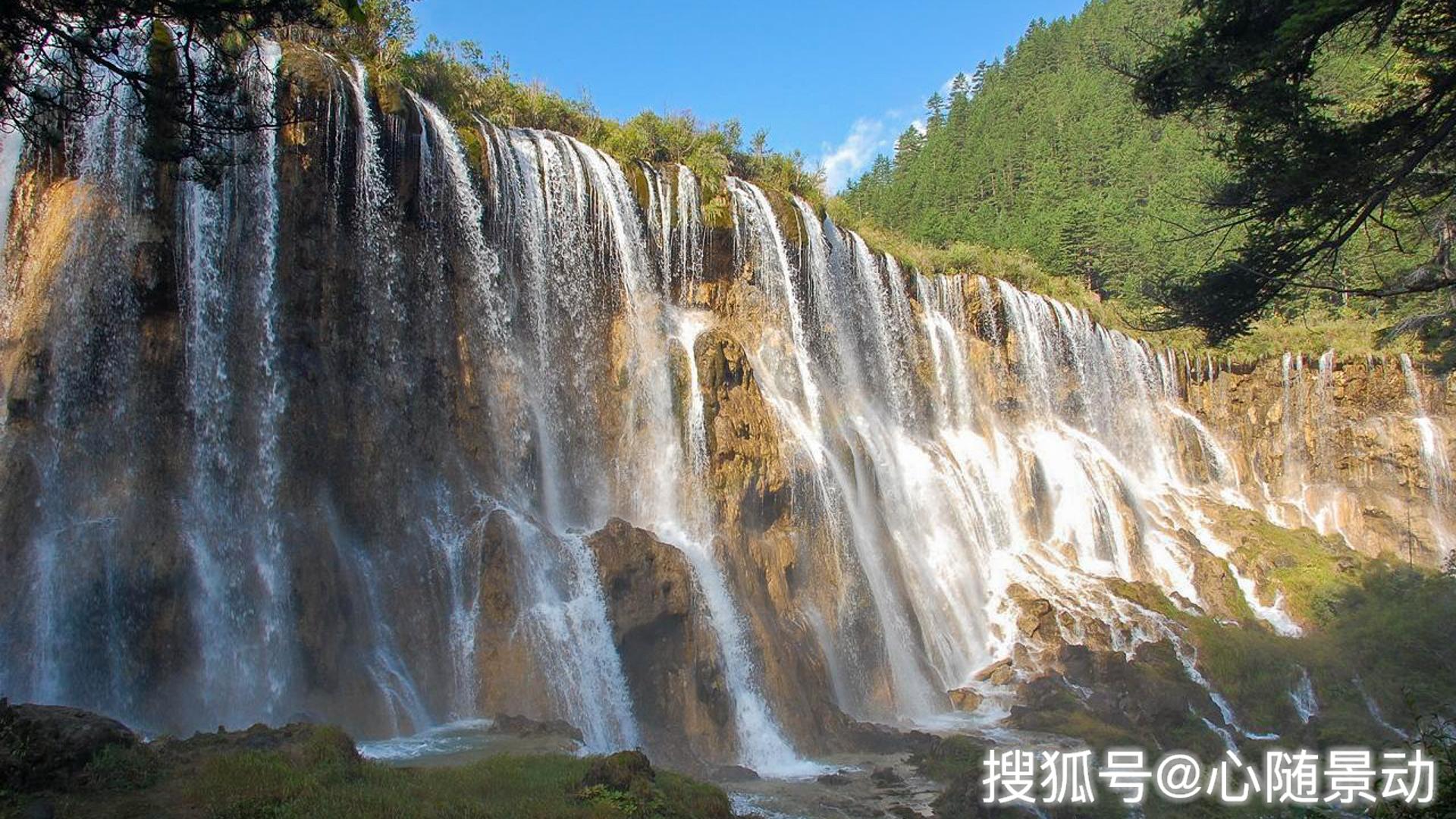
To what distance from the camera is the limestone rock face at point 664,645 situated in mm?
14906

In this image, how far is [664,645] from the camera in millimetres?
15656

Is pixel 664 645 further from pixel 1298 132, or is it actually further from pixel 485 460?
pixel 1298 132

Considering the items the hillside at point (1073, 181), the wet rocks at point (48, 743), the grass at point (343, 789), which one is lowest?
the grass at point (343, 789)

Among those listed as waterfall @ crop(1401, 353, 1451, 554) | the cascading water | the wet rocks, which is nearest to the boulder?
the cascading water

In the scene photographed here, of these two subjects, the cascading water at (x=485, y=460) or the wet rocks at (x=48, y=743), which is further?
the cascading water at (x=485, y=460)

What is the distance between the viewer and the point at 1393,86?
7848 millimetres

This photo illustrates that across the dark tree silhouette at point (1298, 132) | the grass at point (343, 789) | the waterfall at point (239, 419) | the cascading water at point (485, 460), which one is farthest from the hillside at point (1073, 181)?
the grass at point (343, 789)

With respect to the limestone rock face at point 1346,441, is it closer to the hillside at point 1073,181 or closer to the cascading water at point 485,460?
the hillside at point 1073,181

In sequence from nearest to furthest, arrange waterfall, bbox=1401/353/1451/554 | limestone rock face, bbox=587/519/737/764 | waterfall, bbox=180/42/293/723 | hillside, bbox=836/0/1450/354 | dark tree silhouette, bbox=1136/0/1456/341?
1. dark tree silhouette, bbox=1136/0/1456/341
2. waterfall, bbox=180/42/293/723
3. limestone rock face, bbox=587/519/737/764
4. waterfall, bbox=1401/353/1451/554
5. hillside, bbox=836/0/1450/354

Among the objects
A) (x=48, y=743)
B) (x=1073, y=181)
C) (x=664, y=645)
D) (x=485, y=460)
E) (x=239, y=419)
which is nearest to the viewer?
(x=48, y=743)

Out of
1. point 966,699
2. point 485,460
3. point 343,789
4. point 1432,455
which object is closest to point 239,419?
point 485,460

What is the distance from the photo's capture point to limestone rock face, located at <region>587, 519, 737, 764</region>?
14906 millimetres

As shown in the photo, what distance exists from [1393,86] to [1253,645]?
1781 cm

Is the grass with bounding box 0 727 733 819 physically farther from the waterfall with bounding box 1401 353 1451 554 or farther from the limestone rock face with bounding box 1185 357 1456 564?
the waterfall with bounding box 1401 353 1451 554
